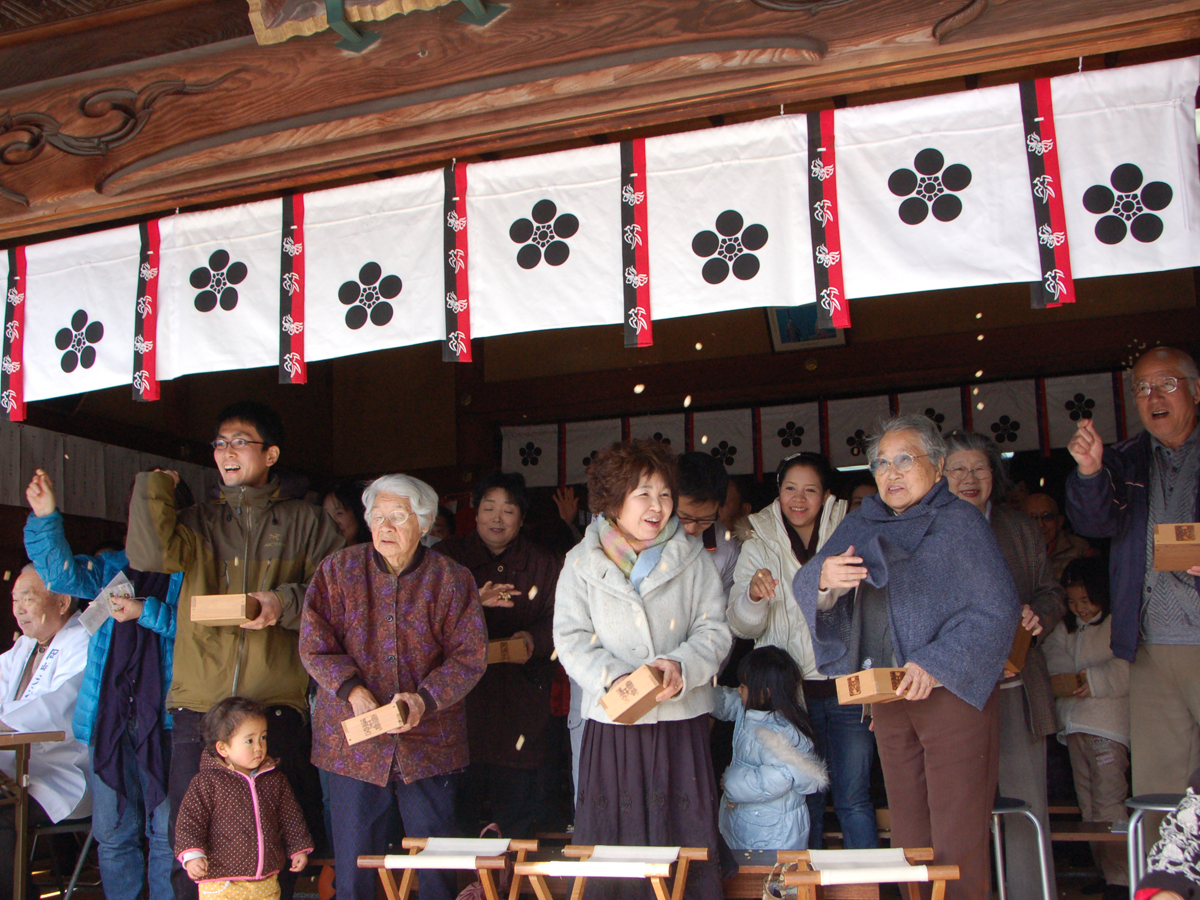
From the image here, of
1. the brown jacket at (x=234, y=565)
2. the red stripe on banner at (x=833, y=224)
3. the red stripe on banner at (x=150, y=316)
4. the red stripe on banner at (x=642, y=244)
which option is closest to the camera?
the red stripe on banner at (x=833, y=224)

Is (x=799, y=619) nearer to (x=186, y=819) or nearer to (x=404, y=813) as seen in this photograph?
(x=404, y=813)

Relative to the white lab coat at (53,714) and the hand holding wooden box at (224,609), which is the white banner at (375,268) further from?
the white lab coat at (53,714)

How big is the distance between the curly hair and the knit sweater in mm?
692

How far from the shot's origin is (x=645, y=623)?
11.9ft

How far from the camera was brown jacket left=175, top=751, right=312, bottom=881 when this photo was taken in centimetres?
368

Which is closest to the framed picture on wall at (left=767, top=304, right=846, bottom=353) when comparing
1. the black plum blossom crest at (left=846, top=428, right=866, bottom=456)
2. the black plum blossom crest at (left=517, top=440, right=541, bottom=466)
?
the black plum blossom crest at (left=846, top=428, right=866, bottom=456)

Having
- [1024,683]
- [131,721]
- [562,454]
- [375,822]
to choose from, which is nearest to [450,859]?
[375,822]

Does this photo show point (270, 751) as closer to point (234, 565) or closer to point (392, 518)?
point (234, 565)

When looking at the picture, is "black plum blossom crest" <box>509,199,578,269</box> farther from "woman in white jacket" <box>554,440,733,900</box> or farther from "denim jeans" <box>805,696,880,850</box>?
"denim jeans" <box>805,696,880,850</box>

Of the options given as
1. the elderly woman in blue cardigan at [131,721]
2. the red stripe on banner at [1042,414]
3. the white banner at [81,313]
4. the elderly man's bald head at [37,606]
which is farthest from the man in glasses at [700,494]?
the red stripe on banner at [1042,414]

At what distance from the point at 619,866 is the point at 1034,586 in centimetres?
222

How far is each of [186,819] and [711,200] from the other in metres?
3.14

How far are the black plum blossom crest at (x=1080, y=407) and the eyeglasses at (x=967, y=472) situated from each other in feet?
13.0

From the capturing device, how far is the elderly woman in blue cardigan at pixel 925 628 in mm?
3148
